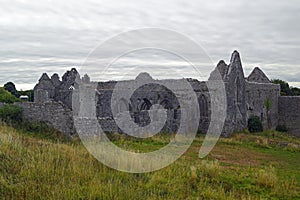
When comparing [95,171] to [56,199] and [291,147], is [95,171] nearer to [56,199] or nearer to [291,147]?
[56,199]

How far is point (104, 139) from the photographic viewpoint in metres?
16.5

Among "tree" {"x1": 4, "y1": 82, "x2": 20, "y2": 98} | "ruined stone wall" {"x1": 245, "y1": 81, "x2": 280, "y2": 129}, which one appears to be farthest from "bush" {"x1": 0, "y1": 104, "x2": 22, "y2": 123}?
"tree" {"x1": 4, "y1": 82, "x2": 20, "y2": 98}

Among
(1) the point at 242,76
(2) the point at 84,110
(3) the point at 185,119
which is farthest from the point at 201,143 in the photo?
(2) the point at 84,110

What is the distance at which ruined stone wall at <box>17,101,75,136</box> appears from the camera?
17.1 metres

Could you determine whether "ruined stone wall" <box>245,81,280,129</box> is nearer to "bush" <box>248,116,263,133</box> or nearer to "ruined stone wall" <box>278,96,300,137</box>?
"ruined stone wall" <box>278,96,300,137</box>

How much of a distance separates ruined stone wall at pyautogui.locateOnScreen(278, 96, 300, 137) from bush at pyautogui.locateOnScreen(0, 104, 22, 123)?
21.5 meters

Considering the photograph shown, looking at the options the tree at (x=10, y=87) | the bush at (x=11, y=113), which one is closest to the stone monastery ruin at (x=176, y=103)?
the bush at (x=11, y=113)

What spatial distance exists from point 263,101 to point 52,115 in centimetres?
1788

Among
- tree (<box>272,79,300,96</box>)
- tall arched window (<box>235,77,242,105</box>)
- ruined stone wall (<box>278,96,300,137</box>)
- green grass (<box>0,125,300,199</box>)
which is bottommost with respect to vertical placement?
green grass (<box>0,125,300,199</box>)

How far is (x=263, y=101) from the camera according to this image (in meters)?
28.5

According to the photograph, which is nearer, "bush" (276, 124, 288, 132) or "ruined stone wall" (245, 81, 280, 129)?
"ruined stone wall" (245, 81, 280, 129)

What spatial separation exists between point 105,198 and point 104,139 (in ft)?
32.6

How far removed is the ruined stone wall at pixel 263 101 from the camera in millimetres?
26462

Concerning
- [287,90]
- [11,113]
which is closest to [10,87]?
[11,113]
